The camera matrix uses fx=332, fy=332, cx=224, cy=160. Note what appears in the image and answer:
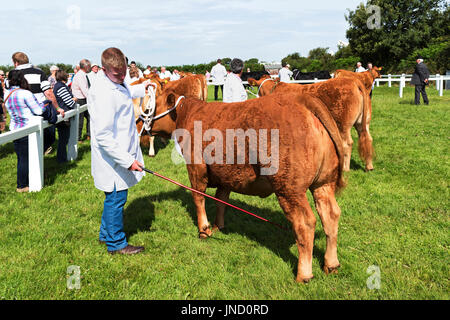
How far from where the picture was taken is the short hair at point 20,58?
7.00 m

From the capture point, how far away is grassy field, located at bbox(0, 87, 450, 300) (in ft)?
10.5

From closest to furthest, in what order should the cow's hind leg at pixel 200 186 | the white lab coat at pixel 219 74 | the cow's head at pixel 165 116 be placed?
the cow's hind leg at pixel 200 186 < the cow's head at pixel 165 116 < the white lab coat at pixel 219 74

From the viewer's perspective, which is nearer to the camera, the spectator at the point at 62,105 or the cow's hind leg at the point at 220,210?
the cow's hind leg at the point at 220,210

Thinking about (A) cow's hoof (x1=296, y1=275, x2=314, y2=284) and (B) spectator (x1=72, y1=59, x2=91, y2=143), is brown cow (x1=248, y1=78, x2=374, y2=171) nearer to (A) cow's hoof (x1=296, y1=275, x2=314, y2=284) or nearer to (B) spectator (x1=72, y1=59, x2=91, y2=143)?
(A) cow's hoof (x1=296, y1=275, x2=314, y2=284)

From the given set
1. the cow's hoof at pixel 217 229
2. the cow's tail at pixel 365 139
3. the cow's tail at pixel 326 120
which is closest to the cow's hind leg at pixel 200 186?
the cow's hoof at pixel 217 229

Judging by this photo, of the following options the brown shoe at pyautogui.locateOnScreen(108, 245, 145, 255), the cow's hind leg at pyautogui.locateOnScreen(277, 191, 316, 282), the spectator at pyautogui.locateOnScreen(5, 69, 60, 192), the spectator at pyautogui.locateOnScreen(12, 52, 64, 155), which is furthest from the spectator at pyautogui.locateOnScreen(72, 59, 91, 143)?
the cow's hind leg at pyautogui.locateOnScreen(277, 191, 316, 282)

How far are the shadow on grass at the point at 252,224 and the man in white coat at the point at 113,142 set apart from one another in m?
0.81

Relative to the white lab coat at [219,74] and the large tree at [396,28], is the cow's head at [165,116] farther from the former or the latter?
the large tree at [396,28]

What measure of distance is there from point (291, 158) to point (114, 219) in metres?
2.19

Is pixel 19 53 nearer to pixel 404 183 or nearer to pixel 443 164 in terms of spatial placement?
pixel 404 183

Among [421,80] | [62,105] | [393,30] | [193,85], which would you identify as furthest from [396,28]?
[62,105]

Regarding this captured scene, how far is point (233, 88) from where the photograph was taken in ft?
22.7
